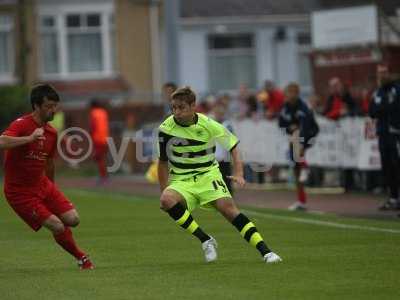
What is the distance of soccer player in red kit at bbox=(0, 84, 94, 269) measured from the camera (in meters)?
12.1

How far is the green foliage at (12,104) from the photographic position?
3684 centimetres

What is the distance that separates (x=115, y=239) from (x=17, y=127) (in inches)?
150

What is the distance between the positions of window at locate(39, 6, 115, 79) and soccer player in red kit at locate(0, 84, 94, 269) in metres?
30.0

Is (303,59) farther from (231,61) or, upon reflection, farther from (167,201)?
(167,201)

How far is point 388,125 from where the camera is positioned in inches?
766

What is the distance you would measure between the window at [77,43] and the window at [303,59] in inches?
243

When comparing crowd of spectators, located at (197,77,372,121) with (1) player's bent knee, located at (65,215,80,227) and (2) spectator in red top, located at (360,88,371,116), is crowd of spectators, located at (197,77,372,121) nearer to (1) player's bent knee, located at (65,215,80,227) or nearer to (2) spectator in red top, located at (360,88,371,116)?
(2) spectator in red top, located at (360,88,371,116)

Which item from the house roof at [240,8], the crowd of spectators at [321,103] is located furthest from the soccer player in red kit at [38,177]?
the house roof at [240,8]

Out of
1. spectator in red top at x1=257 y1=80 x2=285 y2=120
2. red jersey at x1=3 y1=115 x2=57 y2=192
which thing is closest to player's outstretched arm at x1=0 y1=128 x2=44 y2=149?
red jersey at x1=3 y1=115 x2=57 y2=192

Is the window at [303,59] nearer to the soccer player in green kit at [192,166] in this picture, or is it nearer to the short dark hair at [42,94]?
the soccer player in green kit at [192,166]

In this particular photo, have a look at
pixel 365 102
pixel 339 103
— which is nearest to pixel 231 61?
pixel 339 103

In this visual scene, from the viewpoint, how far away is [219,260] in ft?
42.2

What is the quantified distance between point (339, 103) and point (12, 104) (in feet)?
49.8

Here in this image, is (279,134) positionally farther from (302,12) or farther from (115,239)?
(302,12)
